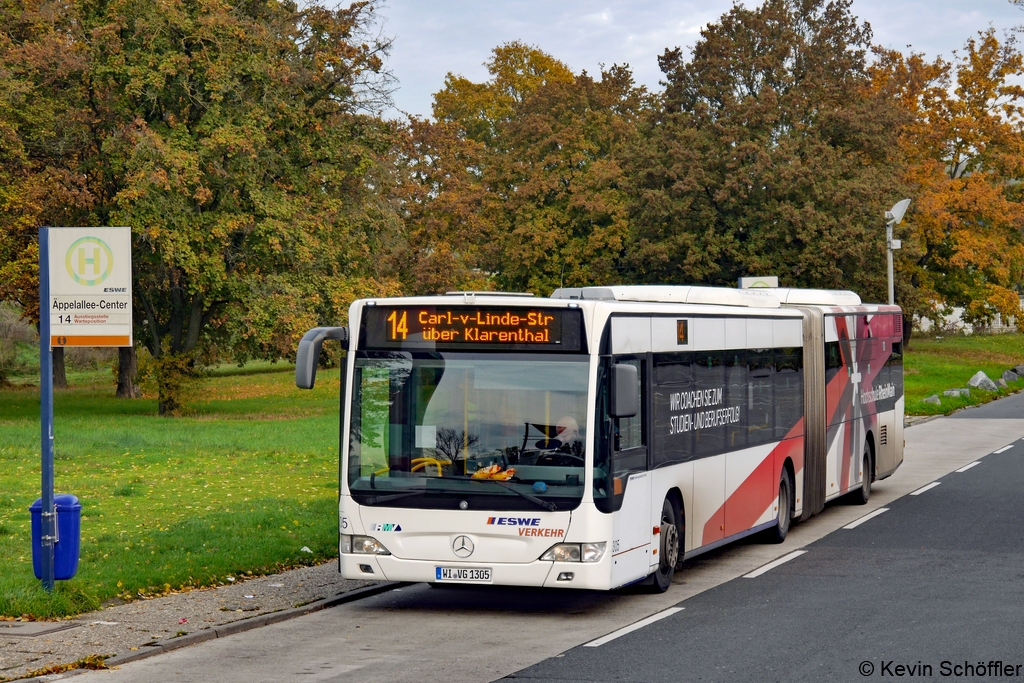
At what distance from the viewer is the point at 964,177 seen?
68125 millimetres

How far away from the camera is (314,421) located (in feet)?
130

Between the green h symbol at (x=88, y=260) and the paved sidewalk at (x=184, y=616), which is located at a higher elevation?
the green h symbol at (x=88, y=260)

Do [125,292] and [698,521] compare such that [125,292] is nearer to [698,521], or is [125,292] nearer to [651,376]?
[651,376]

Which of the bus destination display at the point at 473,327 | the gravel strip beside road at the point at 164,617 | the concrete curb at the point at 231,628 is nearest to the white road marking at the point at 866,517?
the concrete curb at the point at 231,628

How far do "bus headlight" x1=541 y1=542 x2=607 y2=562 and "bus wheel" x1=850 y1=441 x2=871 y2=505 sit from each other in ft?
33.1

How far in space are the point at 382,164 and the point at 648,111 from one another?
22.1 metres

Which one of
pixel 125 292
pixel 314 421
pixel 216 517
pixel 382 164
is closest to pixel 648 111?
pixel 382 164

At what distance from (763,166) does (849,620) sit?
153 ft

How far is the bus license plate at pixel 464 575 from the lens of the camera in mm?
11109

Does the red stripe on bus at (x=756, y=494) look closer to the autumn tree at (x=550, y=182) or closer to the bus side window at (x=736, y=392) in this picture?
the bus side window at (x=736, y=392)

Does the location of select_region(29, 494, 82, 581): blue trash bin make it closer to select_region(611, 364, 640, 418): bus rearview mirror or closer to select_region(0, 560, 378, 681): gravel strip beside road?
select_region(0, 560, 378, 681): gravel strip beside road

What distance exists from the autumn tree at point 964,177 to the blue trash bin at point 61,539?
56.2 meters

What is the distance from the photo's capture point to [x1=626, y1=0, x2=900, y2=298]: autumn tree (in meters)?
55.4

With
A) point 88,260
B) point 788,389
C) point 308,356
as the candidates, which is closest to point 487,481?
point 308,356
